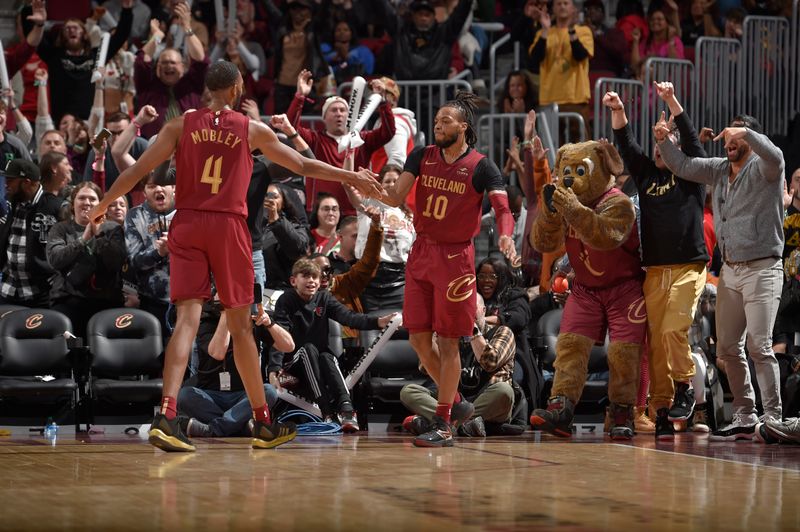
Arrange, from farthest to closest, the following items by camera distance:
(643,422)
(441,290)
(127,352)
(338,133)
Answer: (338,133)
(127,352)
(643,422)
(441,290)

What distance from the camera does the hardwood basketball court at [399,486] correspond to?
4.81 metres

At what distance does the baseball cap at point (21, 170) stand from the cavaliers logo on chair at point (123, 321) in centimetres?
148

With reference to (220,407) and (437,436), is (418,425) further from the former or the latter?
(220,407)

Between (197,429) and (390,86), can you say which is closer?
(197,429)

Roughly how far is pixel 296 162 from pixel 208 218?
24.6 inches

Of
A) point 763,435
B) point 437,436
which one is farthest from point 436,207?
point 763,435

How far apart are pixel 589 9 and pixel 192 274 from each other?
8855 mm

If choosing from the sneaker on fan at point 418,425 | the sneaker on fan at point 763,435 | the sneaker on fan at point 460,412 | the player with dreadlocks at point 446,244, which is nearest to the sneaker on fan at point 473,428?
the sneaker on fan at point 418,425

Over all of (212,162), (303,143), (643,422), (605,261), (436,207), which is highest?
(303,143)

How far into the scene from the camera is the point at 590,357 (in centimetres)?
983

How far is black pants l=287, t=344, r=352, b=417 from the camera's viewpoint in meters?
9.12

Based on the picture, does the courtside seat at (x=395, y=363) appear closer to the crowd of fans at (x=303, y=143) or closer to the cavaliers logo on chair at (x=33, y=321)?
the crowd of fans at (x=303, y=143)

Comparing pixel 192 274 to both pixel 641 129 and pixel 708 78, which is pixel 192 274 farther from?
pixel 708 78

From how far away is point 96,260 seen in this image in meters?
9.53
